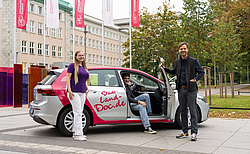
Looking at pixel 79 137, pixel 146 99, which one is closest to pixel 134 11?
pixel 146 99

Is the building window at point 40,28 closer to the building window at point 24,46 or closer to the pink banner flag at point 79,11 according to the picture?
the building window at point 24,46

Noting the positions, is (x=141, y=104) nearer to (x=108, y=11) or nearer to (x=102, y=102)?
(x=102, y=102)

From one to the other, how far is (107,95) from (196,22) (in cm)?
1189

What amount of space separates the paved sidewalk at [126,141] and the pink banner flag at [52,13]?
55.5 feet

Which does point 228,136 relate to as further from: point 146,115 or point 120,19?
point 120,19

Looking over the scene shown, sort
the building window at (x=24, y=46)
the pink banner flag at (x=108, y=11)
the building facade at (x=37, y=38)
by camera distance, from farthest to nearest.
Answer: the building window at (x=24, y=46), the building facade at (x=37, y=38), the pink banner flag at (x=108, y=11)

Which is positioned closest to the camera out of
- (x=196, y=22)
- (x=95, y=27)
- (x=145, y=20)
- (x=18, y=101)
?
(x=18, y=101)

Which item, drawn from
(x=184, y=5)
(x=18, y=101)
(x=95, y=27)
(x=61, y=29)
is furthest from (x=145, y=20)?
(x=95, y=27)

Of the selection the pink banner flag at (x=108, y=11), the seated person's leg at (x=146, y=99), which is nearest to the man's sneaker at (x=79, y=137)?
the seated person's leg at (x=146, y=99)

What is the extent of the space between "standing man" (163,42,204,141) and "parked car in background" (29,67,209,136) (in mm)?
633

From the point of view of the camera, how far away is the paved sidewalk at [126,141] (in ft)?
18.8

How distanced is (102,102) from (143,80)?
1.47m

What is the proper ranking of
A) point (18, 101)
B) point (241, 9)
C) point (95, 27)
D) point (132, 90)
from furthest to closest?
Result: point (95, 27), point (241, 9), point (18, 101), point (132, 90)

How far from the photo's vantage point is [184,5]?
1819 cm
